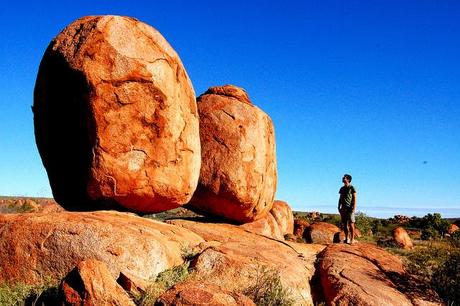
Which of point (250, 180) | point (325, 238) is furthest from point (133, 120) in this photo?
point (325, 238)

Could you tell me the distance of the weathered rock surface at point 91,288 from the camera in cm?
669

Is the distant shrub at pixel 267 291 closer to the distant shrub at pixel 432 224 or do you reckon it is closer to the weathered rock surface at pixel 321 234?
the weathered rock surface at pixel 321 234

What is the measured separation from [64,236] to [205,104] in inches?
284

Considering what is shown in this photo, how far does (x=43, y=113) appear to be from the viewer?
12016mm

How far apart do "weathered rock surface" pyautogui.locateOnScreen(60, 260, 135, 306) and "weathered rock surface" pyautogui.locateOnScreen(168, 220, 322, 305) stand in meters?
2.35

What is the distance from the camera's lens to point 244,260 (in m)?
9.70

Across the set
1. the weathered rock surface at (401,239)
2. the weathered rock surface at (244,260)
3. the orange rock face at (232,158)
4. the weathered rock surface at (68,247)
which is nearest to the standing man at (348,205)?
the weathered rock surface at (244,260)

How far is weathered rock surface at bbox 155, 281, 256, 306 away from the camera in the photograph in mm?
6402

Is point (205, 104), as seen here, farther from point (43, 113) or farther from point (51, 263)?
point (51, 263)

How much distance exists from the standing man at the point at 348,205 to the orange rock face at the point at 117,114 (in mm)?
6132

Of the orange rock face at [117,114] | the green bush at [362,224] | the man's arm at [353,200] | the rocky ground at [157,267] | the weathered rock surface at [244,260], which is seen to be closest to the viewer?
the rocky ground at [157,267]

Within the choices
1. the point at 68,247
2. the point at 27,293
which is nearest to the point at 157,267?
the point at 68,247

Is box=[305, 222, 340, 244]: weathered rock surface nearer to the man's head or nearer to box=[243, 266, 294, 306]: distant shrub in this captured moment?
the man's head

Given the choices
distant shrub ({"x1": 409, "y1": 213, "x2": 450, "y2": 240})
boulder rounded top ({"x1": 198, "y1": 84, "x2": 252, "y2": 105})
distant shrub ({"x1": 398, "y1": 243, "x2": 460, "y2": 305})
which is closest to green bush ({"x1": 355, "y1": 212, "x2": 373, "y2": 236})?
distant shrub ({"x1": 409, "y1": 213, "x2": 450, "y2": 240})
